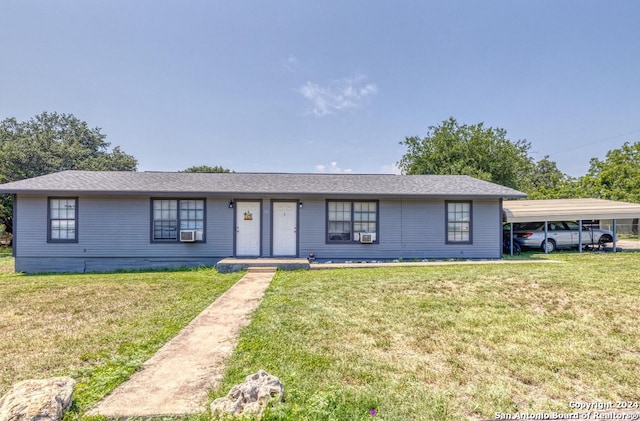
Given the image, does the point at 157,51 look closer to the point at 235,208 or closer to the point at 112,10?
the point at 112,10

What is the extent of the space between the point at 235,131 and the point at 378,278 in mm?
15201

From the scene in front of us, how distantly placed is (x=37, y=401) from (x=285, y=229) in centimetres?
811

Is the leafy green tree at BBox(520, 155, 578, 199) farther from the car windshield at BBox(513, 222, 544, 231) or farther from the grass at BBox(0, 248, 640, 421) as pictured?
the grass at BBox(0, 248, 640, 421)

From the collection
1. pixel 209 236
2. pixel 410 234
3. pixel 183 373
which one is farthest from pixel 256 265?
pixel 183 373

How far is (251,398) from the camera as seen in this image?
89.1 inches

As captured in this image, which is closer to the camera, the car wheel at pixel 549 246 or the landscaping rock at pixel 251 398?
the landscaping rock at pixel 251 398

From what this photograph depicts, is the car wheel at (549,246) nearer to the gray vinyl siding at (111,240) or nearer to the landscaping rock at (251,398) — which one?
Answer: the gray vinyl siding at (111,240)

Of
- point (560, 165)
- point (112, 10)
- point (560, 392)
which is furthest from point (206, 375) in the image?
point (560, 165)

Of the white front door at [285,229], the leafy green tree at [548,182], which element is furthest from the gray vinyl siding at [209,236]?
the leafy green tree at [548,182]

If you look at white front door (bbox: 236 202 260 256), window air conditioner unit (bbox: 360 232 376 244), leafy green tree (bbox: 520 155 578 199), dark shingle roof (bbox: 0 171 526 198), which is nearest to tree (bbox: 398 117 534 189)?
leafy green tree (bbox: 520 155 578 199)

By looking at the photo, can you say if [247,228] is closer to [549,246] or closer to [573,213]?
[549,246]

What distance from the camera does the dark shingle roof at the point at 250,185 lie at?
9.33 meters

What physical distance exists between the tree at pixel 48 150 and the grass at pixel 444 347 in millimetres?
21892

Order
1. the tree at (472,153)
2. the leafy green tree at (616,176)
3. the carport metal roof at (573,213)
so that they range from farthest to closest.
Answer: the leafy green tree at (616,176) < the tree at (472,153) < the carport metal roof at (573,213)
